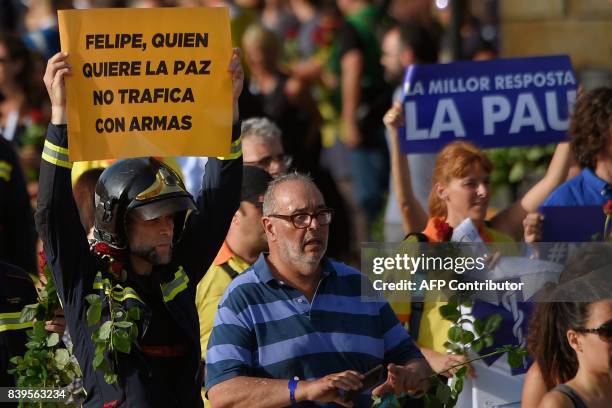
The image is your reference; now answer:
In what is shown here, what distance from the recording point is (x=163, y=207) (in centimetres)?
580

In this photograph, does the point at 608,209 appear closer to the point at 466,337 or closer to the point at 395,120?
the point at 395,120

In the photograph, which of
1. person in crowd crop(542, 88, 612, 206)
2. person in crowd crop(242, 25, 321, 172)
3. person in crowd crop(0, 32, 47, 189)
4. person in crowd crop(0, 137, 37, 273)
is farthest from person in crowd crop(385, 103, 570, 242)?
person in crowd crop(0, 32, 47, 189)

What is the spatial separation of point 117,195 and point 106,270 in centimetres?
28

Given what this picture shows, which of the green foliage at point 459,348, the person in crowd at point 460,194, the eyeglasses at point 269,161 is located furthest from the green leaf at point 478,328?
the eyeglasses at point 269,161

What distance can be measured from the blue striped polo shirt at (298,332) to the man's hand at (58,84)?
983mm

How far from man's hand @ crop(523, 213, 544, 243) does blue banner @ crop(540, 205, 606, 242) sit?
0.03m

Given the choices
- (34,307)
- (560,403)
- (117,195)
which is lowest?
(560,403)

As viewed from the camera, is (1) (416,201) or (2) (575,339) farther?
(1) (416,201)

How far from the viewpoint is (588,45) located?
13.3 meters

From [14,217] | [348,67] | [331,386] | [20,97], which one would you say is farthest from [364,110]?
[331,386]

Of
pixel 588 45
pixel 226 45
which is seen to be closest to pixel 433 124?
pixel 226 45

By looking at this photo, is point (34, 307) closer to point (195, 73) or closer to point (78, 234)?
point (78, 234)

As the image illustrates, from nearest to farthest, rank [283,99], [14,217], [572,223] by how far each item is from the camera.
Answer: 1. [572,223]
2. [14,217]
3. [283,99]

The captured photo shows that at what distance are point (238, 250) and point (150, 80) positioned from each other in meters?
1.21
